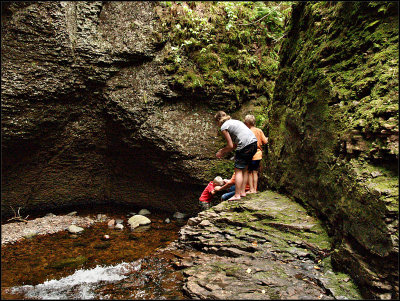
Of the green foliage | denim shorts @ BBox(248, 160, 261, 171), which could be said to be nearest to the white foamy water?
denim shorts @ BBox(248, 160, 261, 171)

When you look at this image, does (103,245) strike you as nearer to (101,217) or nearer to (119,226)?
(119,226)

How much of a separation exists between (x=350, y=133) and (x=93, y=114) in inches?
258

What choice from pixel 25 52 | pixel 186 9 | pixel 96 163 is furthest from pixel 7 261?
pixel 186 9

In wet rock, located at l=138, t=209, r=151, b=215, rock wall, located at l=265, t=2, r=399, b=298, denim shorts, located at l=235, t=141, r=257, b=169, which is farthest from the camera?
wet rock, located at l=138, t=209, r=151, b=215

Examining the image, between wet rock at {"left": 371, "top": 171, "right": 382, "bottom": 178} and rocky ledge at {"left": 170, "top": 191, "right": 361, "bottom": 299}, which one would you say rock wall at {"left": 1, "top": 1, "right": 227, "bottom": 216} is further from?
wet rock at {"left": 371, "top": 171, "right": 382, "bottom": 178}

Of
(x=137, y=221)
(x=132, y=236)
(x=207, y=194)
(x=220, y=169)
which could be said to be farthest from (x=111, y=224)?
(x=220, y=169)

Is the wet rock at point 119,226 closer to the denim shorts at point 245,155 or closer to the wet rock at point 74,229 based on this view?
the wet rock at point 74,229

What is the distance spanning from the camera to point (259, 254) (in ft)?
11.1

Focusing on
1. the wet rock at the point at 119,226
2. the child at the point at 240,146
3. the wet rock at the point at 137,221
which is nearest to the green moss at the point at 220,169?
the child at the point at 240,146

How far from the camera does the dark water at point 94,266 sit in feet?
9.81

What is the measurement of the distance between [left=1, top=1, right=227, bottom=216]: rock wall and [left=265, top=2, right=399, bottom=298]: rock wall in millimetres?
3233

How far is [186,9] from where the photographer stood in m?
7.72

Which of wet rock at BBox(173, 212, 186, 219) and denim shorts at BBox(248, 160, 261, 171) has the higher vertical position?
denim shorts at BBox(248, 160, 261, 171)

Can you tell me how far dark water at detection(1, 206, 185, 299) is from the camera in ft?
9.81
